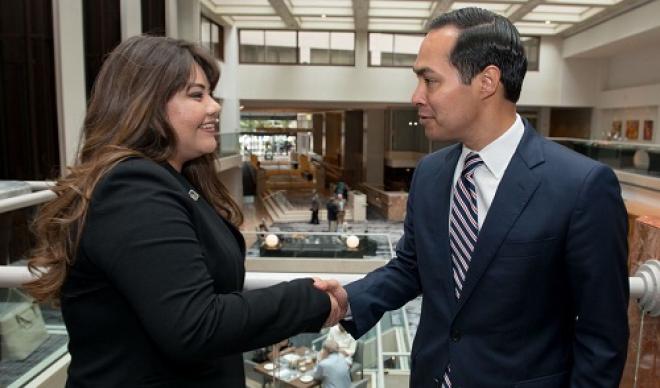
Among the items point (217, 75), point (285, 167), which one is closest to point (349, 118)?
point (285, 167)

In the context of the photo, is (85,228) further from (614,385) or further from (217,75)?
(614,385)

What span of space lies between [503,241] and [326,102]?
23.5 meters

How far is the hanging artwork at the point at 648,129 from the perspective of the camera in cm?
2034

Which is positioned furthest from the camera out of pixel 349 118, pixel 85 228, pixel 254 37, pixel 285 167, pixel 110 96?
pixel 285 167

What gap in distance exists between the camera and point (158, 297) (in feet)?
3.75

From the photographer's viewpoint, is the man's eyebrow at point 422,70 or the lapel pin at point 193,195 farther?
the man's eyebrow at point 422,70

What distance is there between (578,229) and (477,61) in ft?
1.63

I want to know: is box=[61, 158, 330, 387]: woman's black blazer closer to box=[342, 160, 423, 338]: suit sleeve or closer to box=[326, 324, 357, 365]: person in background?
box=[342, 160, 423, 338]: suit sleeve

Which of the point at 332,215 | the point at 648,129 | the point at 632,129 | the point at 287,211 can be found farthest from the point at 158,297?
the point at 632,129

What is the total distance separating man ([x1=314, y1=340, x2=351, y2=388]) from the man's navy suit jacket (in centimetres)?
69

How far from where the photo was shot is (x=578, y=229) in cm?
133

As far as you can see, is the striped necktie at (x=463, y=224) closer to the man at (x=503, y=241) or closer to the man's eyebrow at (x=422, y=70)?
the man at (x=503, y=241)

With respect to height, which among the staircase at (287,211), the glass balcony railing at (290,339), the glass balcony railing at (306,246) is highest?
the glass balcony railing at (290,339)

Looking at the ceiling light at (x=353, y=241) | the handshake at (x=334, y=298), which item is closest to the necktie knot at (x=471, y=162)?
the handshake at (x=334, y=298)
